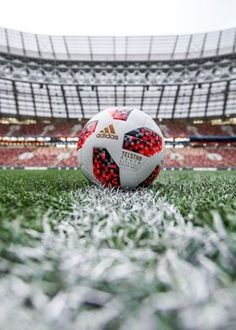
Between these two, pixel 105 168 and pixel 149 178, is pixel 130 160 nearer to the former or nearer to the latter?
pixel 105 168

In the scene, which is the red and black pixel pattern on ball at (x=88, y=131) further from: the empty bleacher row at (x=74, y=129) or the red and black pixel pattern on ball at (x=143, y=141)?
the empty bleacher row at (x=74, y=129)

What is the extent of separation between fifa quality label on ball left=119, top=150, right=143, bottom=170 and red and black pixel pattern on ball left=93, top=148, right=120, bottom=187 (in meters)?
0.11

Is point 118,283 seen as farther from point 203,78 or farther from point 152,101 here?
point 152,101

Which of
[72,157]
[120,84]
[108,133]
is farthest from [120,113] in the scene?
[72,157]

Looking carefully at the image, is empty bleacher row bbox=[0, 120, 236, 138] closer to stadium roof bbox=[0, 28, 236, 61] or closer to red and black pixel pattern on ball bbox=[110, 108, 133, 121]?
stadium roof bbox=[0, 28, 236, 61]

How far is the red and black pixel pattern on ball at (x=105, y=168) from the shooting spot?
4.12m

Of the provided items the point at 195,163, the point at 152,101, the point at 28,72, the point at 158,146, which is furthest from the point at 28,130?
the point at 158,146

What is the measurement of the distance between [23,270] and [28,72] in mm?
36565

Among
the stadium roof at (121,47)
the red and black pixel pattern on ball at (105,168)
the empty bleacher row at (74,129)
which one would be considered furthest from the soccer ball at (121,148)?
the empty bleacher row at (74,129)

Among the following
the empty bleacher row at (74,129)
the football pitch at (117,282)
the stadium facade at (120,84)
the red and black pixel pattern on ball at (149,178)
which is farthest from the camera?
the empty bleacher row at (74,129)

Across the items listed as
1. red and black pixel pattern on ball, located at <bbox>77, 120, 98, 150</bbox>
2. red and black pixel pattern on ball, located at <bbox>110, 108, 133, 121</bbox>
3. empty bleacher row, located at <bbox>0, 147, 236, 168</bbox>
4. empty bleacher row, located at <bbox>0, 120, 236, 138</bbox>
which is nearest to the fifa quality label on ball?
red and black pixel pattern on ball, located at <bbox>110, 108, 133, 121</bbox>

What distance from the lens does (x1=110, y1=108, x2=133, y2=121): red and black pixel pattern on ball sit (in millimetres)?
4176

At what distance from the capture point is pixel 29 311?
31.4 inches

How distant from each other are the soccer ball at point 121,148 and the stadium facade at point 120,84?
2984 centimetres
